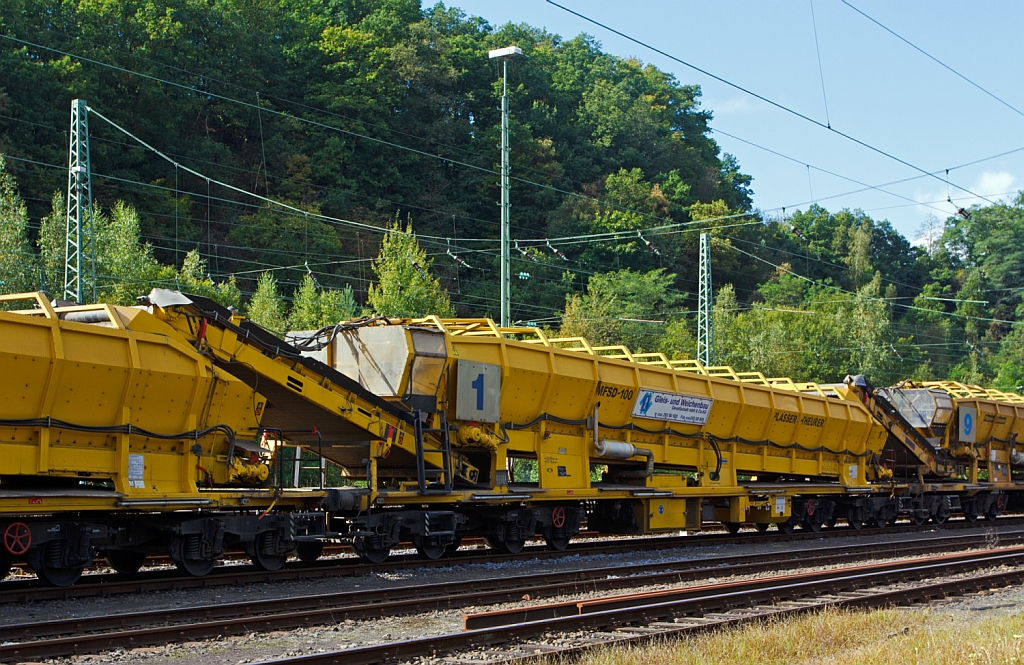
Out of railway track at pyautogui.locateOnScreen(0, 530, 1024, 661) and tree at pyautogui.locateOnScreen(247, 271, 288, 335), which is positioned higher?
tree at pyautogui.locateOnScreen(247, 271, 288, 335)

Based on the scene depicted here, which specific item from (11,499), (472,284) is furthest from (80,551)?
(472,284)

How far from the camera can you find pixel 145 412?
12742 mm

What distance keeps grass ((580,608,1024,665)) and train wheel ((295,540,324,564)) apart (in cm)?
762

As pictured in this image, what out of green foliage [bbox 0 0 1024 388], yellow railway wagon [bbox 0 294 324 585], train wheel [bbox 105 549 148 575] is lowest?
train wheel [bbox 105 549 148 575]

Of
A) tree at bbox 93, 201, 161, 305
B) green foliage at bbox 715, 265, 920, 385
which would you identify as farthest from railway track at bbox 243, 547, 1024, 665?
green foliage at bbox 715, 265, 920, 385

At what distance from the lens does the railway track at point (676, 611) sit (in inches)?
359

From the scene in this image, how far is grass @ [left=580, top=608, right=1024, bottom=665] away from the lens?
897cm

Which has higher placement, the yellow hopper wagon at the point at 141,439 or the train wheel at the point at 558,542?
the yellow hopper wagon at the point at 141,439

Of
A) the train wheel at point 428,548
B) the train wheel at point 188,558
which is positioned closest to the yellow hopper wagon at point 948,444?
the train wheel at point 428,548

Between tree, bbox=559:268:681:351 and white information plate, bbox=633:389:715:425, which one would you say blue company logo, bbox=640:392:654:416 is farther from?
tree, bbox=559:268:681:351

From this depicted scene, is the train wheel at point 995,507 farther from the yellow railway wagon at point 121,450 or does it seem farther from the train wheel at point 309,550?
the yellow railway wagon at point 121,450

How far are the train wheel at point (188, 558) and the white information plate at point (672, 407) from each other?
368 inches

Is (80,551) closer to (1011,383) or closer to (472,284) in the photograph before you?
(472,284)

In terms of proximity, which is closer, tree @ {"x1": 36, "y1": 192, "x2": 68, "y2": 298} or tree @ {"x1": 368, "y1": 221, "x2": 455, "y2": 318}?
tree @ {"x1": 36, "y1": 192, "x2": 68, "y2": 298}
